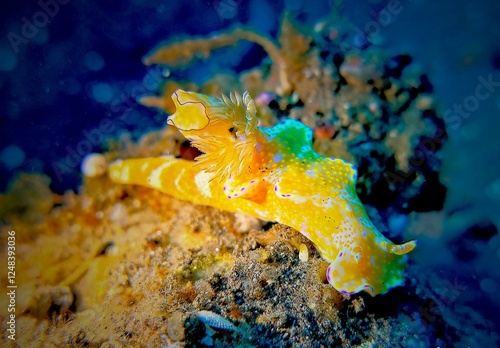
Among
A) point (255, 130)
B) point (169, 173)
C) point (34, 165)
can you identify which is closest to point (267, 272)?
point (255, 130)

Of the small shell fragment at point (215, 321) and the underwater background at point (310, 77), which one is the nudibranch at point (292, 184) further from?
the small shell fragment at point (215, 321)

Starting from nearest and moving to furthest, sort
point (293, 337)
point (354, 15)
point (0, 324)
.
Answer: point (293, 337)
point (0, 324)
point (354, 15)

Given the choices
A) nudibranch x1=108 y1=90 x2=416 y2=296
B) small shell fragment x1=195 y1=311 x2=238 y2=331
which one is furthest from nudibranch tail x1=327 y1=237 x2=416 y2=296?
small shell fragment x1=195 y1=311 x2=238 y2=331

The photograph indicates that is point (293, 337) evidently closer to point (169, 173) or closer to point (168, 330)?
point (168, 330)

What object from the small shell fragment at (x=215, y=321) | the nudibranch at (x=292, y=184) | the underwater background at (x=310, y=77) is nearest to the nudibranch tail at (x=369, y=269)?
the nudibranch at (x=292, y=184)

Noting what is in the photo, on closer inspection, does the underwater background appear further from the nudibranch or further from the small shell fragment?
the small shell fragment

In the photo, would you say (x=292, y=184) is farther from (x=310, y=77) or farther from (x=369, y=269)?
(x=310, y=77)
